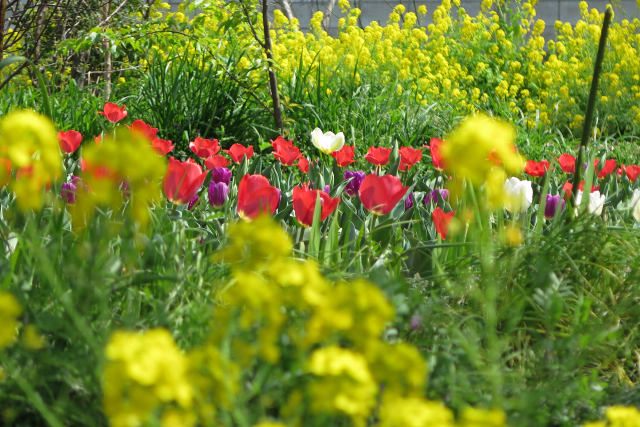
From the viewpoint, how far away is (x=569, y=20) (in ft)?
31.4

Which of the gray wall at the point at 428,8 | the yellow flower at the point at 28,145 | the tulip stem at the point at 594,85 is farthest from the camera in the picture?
the gray wall at the point at 428,8

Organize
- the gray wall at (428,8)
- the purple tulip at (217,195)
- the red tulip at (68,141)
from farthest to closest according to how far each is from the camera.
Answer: the gray wall at (428,8), the red tulip at (68,141), the purple tulip at (217,195)

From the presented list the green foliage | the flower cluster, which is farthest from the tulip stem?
the green foliage

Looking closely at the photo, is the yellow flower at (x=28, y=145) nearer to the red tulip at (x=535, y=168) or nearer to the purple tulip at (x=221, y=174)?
the purple tulip at (x=221, y=174)

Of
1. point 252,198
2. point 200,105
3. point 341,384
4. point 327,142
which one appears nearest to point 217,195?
point 252,198

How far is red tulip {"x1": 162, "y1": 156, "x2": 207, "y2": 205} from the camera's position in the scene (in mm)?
1709

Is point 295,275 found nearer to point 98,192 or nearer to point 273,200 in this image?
point 98,192

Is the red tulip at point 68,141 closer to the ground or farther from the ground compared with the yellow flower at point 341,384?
farther from the ground

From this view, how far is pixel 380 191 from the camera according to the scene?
1.73 meters

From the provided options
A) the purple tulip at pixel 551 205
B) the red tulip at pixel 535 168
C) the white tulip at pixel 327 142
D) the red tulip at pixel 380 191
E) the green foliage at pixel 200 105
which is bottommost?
the red tulip at pixel 380 191

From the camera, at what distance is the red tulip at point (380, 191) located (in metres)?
1.72

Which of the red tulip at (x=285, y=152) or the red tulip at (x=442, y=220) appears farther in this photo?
the red tulip at (x=285, y=152)

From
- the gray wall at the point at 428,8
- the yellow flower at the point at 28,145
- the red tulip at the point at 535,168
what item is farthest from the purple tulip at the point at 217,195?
the gray wall at the point at 428,8

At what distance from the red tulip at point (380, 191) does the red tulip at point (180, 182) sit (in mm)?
394
